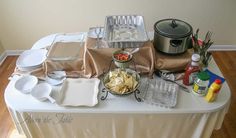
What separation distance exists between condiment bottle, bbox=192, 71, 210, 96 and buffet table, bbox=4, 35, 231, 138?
32 millimetres

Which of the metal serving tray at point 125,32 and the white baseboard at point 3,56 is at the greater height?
the metal serving tray at point 125,32

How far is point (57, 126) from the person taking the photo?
1.09 m

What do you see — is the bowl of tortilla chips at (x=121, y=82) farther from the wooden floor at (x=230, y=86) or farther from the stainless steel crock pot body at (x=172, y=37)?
the wooden floor at (x=230, y=86)

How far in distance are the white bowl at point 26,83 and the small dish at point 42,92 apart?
29 millimetres

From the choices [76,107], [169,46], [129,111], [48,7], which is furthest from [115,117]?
[48,7]

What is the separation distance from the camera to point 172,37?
111cm

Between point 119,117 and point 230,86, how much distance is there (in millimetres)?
1358

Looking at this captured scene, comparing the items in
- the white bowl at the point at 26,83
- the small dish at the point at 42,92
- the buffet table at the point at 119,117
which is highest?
the white bowl at the point at 26,83

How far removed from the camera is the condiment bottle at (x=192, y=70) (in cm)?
106

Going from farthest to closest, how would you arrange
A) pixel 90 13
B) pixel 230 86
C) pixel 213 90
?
pixel 90 13 → pixel 230 86 → pixel 213 90

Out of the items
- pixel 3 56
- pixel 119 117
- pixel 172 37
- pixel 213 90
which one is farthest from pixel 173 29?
pixel 3 56

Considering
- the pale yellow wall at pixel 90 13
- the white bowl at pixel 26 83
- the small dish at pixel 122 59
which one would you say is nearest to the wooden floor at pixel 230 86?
the pale yellow wall at pixel 90 13

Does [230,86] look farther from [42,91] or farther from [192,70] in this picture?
[42,91]

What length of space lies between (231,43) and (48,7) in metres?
2.02
